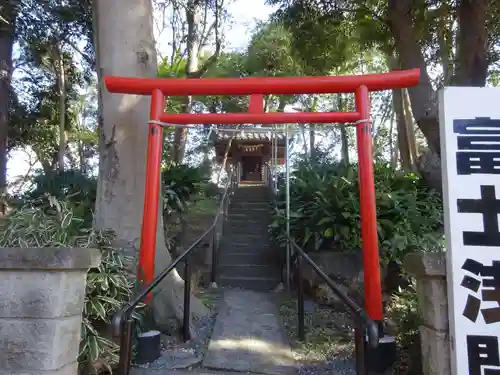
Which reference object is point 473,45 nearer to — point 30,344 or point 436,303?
point 436,303

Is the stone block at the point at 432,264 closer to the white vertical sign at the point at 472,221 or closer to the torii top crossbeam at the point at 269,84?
the white vertical sign at the point at 472,221

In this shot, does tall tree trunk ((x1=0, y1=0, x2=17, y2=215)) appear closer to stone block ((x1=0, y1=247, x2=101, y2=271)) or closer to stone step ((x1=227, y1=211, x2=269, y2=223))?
stone step ((x1=227, y1=211, x2=269, y2=223))

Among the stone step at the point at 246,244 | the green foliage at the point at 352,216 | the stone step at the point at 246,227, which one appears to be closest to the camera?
the green foliage at the point at 352,216

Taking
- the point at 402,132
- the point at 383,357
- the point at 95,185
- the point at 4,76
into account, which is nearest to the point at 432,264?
the point at 383,357

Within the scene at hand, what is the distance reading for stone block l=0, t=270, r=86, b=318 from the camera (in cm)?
255

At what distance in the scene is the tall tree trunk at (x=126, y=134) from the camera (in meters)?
4.58

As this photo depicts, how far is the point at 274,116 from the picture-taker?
15.5 feet

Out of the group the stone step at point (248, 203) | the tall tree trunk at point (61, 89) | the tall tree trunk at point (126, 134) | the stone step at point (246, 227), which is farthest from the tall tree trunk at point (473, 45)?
the tall tree trunk at point (61, 89)

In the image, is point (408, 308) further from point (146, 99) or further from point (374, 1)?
point (374, 1)

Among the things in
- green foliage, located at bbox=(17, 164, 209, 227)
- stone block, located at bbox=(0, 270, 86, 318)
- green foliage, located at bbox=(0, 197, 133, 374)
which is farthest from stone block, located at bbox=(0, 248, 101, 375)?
green foliage, located at bbox=(17, 164, 209, 227)

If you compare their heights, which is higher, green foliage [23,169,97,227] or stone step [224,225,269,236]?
green foliage [23,169,97,227]

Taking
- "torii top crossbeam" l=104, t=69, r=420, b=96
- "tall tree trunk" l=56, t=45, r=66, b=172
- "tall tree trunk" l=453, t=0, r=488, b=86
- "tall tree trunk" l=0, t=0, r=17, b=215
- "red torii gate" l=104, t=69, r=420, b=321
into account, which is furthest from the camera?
"tall tree trunk" l=56, t=45, r=66, b=172

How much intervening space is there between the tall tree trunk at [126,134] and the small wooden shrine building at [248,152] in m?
12.7

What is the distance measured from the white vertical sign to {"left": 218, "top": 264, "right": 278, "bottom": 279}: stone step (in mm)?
5129
